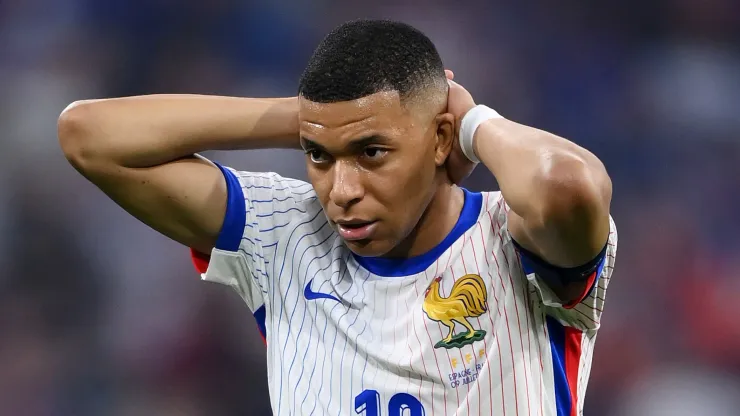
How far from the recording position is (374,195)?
1761 millimetres

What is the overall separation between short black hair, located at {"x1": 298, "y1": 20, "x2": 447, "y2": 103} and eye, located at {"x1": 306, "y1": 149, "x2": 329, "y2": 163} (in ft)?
0.37

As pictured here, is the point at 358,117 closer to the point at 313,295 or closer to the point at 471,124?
the point at 471,124

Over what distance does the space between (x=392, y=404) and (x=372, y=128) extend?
2.04ft

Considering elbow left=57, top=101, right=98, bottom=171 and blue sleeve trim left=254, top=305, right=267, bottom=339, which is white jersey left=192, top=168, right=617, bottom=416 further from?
elbow left=57, top=101, right=98, bottom=171

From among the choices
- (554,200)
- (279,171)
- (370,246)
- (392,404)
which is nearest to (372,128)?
(370,246)

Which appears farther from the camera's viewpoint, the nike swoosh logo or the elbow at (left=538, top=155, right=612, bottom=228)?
the nike swoosh logo

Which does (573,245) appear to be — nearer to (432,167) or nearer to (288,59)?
(432,167)

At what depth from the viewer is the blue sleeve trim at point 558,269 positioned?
1559 millimetres

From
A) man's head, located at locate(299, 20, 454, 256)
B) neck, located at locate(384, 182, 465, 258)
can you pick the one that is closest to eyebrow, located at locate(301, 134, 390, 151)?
man's head, located at locate(299, 20, 454, 256)

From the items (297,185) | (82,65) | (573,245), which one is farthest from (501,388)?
(82,65)

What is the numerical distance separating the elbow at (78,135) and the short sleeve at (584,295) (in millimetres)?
1036

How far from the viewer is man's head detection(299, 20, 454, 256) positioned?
1729 mm

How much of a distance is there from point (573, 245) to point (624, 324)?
87.5 inches

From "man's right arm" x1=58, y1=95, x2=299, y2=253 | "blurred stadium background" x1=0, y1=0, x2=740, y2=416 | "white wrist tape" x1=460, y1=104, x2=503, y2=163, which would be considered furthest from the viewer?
"blurred stadium background" x1=0, y1=0, x2=740, y2=416
